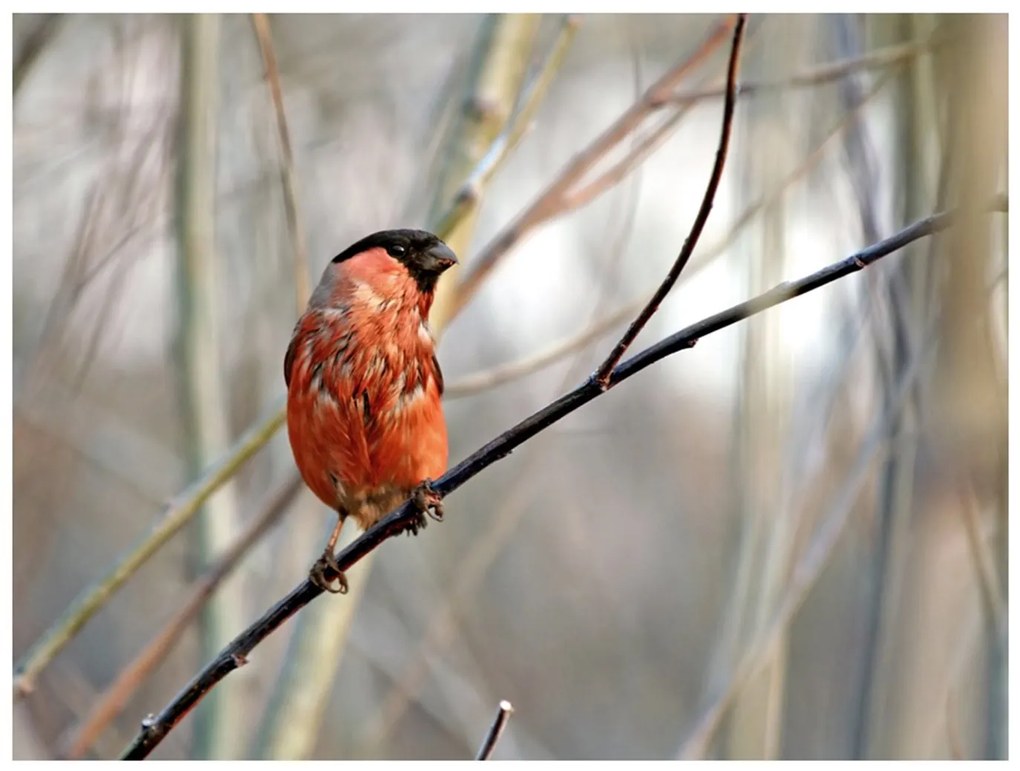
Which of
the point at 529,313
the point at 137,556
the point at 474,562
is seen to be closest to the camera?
the point at 137,556

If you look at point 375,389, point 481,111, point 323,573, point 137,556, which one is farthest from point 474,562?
point 481,111

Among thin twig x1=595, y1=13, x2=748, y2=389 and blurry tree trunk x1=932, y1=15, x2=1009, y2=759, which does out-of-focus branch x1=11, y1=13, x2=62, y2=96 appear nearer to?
thin twig x1=595, y1=13, x2=748, y2=389

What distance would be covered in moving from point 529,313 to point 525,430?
1219mm

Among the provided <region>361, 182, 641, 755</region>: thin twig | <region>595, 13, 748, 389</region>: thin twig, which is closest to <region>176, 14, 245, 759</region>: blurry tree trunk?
<region>361, 182, 641, 755</region>: thin twig

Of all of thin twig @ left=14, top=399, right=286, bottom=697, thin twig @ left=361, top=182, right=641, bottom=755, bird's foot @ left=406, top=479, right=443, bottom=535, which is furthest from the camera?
thin twig @ left=361, top=182, right=641, bottom=755

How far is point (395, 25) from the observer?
241 centimetres

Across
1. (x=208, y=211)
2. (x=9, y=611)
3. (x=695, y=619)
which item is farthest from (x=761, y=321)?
(x=695, y=619)

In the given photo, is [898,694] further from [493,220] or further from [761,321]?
[493,220]

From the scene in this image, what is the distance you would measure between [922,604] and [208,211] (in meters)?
1.20

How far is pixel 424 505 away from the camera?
128 cm

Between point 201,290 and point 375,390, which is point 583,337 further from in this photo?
point 201,290

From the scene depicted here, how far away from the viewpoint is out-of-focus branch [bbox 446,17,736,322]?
1.64m

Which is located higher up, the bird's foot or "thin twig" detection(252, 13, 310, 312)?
"thin twig" detection(252, 13, 310, 312)

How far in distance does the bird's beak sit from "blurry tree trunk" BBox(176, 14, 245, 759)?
435 millimetres
